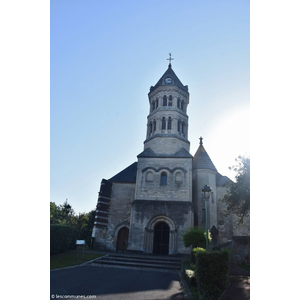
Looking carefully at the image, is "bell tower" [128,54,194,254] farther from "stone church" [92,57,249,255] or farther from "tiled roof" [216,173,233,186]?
"tiled roof" [216,173,233,186]

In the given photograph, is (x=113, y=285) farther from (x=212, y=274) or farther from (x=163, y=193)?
(x=163, y=193)

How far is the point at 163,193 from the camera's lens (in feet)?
79.5

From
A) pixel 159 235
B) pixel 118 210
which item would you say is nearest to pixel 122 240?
pixel 118 210

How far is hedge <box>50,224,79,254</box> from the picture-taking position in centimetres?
2095

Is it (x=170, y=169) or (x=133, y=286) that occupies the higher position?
(x=170, y=169)

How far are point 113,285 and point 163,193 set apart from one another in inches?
549

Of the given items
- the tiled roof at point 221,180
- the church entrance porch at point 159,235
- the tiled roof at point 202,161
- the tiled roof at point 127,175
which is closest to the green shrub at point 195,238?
the church entrance porch at point 159,235

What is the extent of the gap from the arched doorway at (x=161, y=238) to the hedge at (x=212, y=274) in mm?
14936

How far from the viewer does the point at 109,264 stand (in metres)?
17.0
